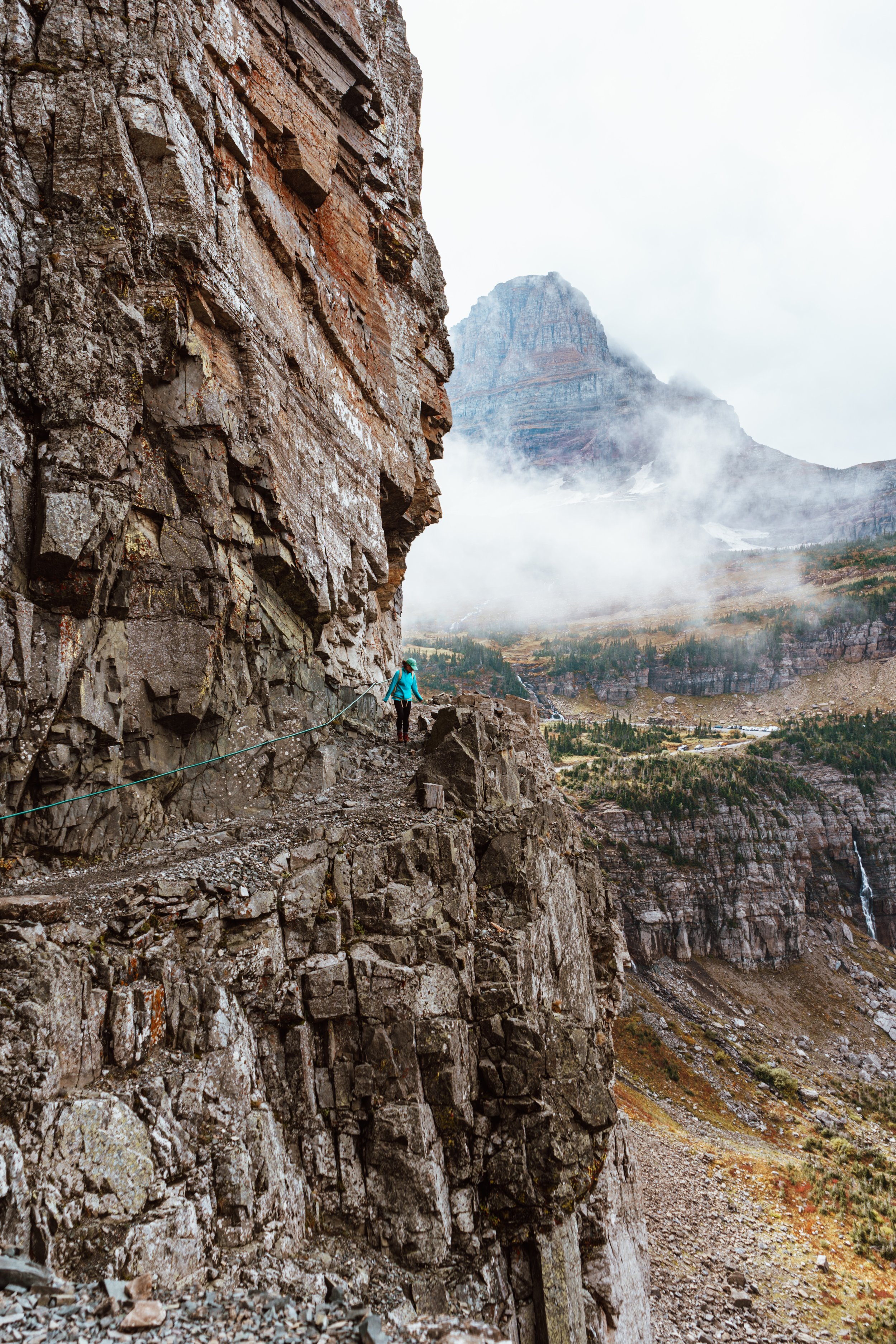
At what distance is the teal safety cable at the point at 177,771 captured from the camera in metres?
12.4

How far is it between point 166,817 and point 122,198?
11.7 metres

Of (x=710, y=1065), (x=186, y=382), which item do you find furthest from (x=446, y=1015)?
(x=710, y=1065)

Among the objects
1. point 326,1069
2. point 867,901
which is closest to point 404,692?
point 326,1069

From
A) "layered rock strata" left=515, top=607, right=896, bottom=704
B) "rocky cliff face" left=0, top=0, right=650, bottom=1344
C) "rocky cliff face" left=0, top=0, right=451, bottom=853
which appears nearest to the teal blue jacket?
"rocky cliff face" left=0, top=0, right=451, bottom=853

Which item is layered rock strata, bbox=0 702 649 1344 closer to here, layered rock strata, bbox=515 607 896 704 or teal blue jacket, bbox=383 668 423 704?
teal blue jacket, bbox=383 668 423 704

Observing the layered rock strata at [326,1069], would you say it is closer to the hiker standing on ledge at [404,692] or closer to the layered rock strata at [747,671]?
the hiker standing on ledge at [404,692]

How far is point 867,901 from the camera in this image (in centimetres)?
8856

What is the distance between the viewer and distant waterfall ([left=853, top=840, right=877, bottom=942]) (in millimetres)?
85625

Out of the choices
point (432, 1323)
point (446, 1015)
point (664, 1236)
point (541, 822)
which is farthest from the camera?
point (664, 1236)

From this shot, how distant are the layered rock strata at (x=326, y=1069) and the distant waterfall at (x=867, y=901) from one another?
82.4 meters

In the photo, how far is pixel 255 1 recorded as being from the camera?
19.1m

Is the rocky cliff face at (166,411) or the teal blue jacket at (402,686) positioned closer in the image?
the rocky cliff face at (166,411)

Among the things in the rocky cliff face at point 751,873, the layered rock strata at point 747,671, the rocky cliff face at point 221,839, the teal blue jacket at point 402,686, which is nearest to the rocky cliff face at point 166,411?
the rocky cliff face at point 221,839

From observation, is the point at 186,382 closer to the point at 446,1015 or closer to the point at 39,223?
the point at 39,223
